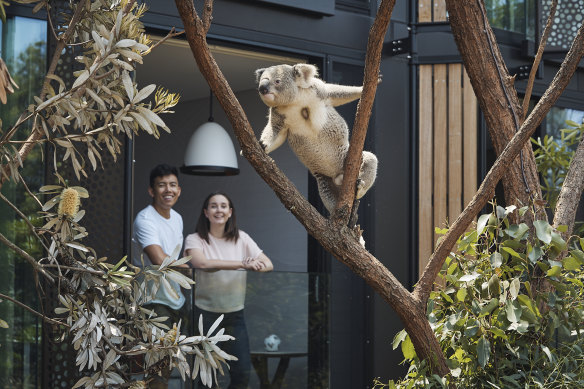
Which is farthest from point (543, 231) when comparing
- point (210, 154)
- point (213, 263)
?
point (210, 154)

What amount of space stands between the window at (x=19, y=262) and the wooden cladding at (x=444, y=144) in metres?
2.79

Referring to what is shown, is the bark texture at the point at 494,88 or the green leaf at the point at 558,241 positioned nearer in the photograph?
the green leaf at the point at 558,241

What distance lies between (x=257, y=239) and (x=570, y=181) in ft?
14.9

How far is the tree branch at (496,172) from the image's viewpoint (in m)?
2.86

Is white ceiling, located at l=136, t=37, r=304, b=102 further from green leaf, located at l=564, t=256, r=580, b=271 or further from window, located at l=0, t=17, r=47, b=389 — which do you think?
green leaf, located at l=564, t=256, r=580, b=271

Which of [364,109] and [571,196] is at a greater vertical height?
[364,109]

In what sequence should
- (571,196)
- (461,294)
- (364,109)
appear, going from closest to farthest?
1. (364,109)
2. (461,294)
3. (571,196)

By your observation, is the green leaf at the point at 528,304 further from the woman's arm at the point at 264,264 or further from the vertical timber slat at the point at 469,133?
the vertical timber slat at the point at 469,133

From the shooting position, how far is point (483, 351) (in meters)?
2.99

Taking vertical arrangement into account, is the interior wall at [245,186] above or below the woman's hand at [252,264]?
above

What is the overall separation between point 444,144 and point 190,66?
2.29 meters

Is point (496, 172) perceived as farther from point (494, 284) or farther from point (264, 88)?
point (264, 88)

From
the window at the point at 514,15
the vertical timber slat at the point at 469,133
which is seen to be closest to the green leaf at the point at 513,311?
the vertical timber slat at the point at 469,133

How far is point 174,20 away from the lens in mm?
5000
